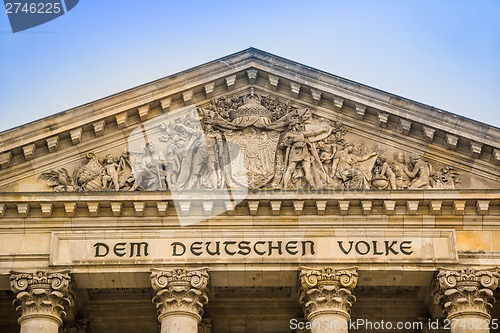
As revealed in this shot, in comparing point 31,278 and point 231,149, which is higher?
point 231,149

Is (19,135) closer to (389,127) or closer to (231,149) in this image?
(231,149)

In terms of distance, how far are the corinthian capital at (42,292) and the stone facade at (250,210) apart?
0.04 metres

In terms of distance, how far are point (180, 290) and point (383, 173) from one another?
229 inches

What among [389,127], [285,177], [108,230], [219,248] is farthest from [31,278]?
[389,127]

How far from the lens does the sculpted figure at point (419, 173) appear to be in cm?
2967

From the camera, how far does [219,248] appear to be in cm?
2886

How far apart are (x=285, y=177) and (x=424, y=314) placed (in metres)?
5.10

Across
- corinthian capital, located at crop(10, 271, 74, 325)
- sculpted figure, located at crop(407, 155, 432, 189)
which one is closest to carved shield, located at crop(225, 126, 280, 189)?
sculpted figure, located at crop(407, 155, 432, 189)

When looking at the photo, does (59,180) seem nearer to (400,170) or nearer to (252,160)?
(252,160)

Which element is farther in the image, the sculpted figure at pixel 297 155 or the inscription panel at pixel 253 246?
the sculpted figure at pixel 297 155

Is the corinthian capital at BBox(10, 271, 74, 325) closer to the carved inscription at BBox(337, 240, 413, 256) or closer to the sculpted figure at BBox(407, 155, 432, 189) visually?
the carved inscription at BBox(337, 240, 413, 256)

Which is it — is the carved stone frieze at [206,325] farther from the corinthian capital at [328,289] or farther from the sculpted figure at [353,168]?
the sculpted figure at [353,168]

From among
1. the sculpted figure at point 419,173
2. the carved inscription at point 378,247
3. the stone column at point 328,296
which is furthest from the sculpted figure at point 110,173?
the sculpted figure at point 419,173

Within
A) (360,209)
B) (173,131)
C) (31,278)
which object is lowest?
(31,278)
